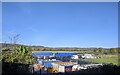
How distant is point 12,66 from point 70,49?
20369 mm

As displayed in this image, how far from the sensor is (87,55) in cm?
3388

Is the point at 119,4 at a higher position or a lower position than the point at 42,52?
higher

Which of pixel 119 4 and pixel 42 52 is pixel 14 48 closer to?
pixel 42 52

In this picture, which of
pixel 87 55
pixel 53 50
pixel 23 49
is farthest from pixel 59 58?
pixel 23 49

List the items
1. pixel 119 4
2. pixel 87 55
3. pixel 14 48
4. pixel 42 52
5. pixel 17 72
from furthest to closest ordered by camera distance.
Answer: pixel 87 55 < pixel 42 52 < pixel 14 48 < pixel 17 72 < pixel 119 4

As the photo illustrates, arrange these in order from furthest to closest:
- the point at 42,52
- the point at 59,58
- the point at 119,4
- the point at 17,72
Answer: the point at 59,58 < the point at 42,52 < the point at 17,72 < the point at 119,4

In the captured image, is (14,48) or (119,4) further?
(14,48)

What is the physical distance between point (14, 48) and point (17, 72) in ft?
34.9

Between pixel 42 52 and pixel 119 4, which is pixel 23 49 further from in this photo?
pixel 119 4

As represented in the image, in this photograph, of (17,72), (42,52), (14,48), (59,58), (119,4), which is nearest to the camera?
(119,4)

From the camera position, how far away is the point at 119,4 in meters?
7.28

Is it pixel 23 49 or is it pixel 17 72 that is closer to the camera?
pixel 17 72

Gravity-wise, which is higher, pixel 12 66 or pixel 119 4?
pixel 119 4

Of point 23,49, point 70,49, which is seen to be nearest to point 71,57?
point 70,49
